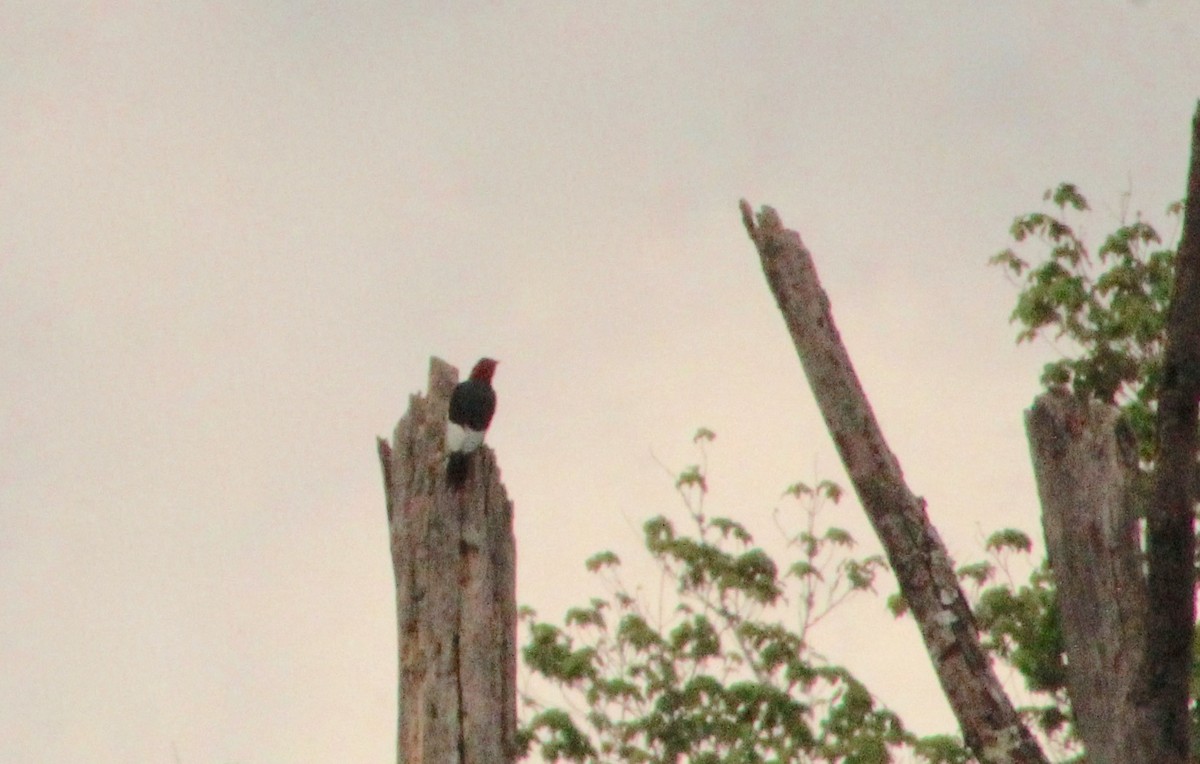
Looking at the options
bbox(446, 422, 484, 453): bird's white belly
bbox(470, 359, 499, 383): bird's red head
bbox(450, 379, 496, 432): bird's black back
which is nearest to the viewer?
bbox(446, 422, 484, 453): bird's white belly

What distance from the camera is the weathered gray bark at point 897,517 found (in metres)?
7.05

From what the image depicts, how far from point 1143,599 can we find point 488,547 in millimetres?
3169

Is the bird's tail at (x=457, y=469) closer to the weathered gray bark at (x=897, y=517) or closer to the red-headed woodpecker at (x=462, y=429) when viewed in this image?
the red-headed woodpecker at (x=462, y=429)

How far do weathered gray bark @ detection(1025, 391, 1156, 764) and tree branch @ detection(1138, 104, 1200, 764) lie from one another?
0.62m

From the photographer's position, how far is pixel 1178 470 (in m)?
5.26

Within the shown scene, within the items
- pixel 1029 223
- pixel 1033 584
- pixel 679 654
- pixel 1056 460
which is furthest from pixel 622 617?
pixel 1056 460

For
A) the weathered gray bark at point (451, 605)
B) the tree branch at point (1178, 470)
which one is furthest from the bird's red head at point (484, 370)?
the tree branch at point (1178, 470)

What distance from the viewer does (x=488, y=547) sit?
27.8 ft

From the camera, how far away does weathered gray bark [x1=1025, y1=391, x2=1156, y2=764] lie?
6320 mm

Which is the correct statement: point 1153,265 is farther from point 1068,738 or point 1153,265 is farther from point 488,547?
point 488,547

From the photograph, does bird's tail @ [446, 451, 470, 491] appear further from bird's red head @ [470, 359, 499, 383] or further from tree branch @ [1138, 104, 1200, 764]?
bird's red head @ [470, 359, 499, 383]

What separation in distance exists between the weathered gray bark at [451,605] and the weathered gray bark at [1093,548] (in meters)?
2.66

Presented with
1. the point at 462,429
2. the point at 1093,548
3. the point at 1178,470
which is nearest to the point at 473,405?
the point at 462,429

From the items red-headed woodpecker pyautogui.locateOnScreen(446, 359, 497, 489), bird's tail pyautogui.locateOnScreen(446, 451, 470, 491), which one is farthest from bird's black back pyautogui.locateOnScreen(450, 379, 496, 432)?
bird's tail pyautogui.locateOnScreen(446, 451, 470, 491)
